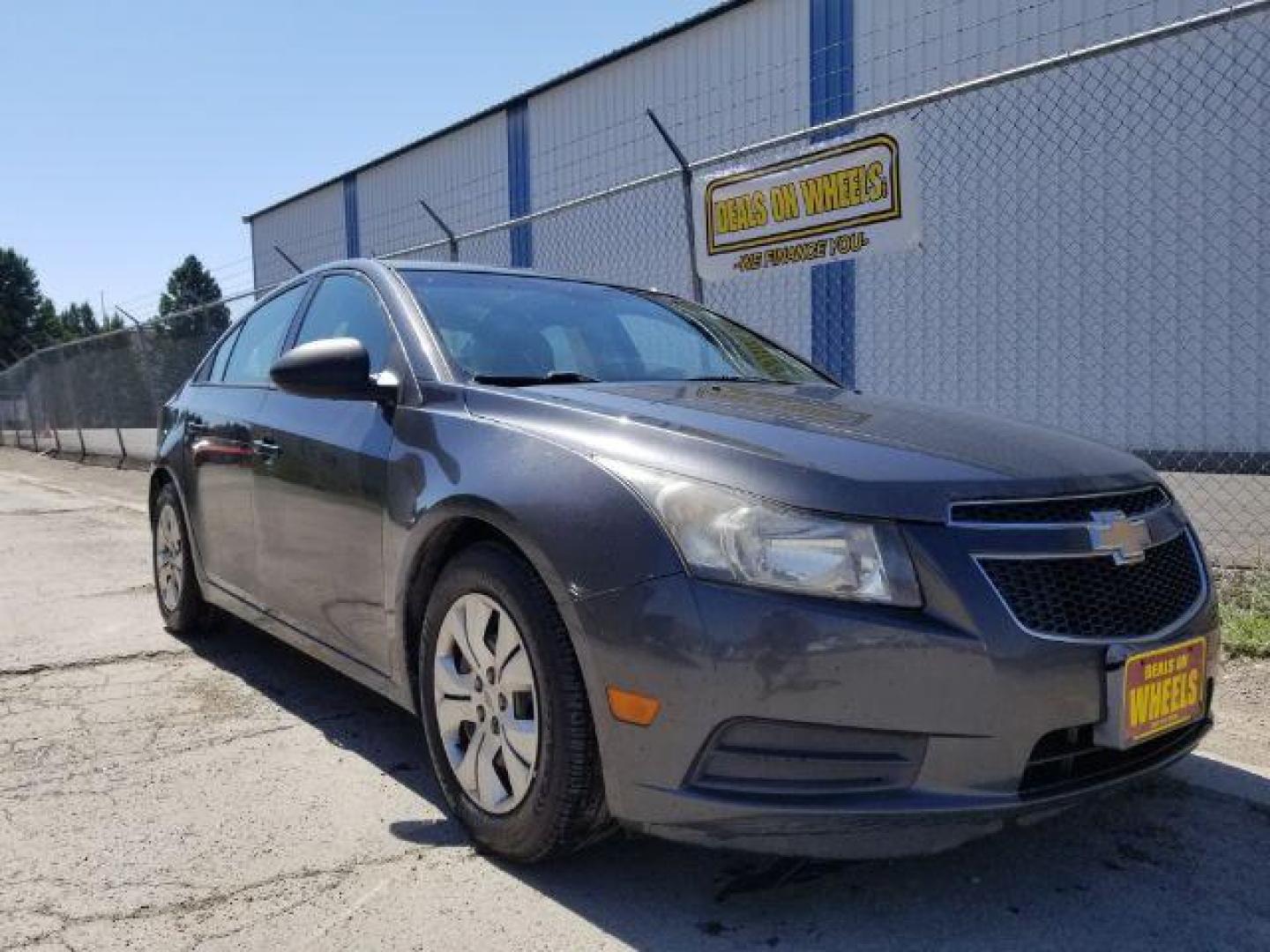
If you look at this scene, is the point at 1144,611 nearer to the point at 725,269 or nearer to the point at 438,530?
the point at 438,530

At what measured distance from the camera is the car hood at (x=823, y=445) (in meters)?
2.12

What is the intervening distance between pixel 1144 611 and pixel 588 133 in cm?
1638

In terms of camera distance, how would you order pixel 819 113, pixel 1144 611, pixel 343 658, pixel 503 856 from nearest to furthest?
pixel 1144 611 < pixel 503 856 < pixel 343 658 < pixel 819 113

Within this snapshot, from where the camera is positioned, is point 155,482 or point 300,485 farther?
point 155,482

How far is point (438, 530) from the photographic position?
2703mm

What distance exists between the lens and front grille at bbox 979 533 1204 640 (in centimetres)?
208

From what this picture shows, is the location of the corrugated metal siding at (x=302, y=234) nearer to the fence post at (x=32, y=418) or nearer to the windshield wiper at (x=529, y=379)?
the fence post at (x=32, y=418)

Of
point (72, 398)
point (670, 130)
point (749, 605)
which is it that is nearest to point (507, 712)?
point (749, 605)

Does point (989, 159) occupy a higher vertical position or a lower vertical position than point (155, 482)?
higher

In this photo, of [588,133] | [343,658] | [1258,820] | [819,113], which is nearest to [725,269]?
[343,658]

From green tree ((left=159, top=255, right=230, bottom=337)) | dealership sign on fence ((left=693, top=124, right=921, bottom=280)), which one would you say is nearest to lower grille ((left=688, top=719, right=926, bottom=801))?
dealership sign on fence ((left=693, top=124, right=921, bottom=280))

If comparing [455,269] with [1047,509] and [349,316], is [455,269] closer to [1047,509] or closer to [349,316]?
[349,316]

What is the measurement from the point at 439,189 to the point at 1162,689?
20.5 metres

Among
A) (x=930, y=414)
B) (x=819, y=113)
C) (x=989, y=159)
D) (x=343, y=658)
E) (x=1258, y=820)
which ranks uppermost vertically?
(x=819, y=113)
